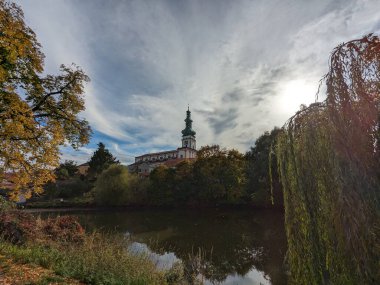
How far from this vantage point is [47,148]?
1100 cm

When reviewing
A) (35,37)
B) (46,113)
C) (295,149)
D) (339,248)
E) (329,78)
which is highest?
(35,37)

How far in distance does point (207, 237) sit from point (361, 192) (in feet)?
52.1

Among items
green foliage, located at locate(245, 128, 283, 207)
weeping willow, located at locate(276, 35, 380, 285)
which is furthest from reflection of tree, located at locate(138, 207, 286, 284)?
green foliage, located at locate(245, 128, 283, 207)

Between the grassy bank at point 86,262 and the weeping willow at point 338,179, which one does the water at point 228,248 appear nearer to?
the grassy bank at point 86,262

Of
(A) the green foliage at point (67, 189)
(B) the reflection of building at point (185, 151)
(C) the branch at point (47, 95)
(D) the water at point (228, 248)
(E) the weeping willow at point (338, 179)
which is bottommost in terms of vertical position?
(D) the water at point (228, 248)

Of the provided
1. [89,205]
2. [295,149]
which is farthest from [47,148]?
[89,205]

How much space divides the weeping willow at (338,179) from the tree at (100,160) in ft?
221

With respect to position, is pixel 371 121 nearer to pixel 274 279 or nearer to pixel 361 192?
pixel 361 192

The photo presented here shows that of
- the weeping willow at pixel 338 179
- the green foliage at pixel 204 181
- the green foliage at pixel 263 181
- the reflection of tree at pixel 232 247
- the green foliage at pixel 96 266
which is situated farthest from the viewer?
the green foliage at pixel 204 181

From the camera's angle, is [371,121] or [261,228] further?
[261,228]

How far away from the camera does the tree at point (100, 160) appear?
66.5m

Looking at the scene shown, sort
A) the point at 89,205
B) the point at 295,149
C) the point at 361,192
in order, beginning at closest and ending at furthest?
the point at 361,192
the point at 295,149
the point at 89,205

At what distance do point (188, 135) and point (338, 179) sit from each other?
88.8 m

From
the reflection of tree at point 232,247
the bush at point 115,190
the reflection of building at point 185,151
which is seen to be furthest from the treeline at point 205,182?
the reflection of building at point 185,151
